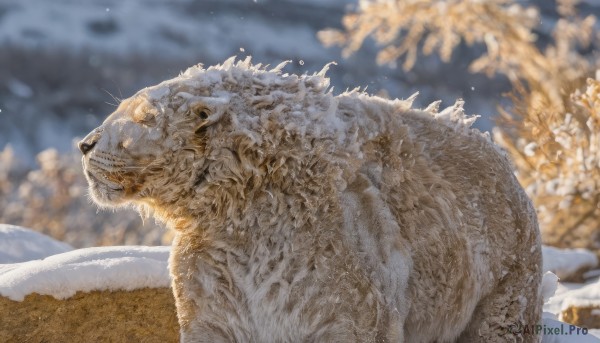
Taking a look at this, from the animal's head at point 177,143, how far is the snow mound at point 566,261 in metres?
4.17

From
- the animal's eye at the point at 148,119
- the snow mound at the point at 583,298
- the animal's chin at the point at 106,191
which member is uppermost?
the snow mound at the point at 583,298

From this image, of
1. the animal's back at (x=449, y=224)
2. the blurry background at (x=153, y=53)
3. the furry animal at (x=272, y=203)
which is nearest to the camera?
the furry animal at (x=272, y=203)

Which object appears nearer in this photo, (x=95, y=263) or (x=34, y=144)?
(x=95, y=263)

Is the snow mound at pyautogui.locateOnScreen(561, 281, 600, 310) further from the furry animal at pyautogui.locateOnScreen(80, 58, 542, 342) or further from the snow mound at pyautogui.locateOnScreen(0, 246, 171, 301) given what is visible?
the snow mound at pyautogui.locateOnScreen(0, 246, 171, 301)

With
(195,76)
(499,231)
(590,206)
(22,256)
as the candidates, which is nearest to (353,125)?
(195,76)

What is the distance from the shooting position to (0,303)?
4141 millimetres

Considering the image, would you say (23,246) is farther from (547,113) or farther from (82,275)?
(547,113)

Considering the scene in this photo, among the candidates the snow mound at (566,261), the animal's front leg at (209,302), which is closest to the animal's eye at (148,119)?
the animal's front leg at (209,302)

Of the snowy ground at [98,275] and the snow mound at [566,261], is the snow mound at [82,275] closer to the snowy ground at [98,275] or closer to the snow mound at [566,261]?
the snowy ground at [98,275]

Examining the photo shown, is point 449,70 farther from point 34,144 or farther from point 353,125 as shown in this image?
point 353,125

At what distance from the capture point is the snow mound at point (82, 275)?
13.6ft

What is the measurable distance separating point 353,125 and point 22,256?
118 inches

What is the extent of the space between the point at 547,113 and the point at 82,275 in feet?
15.1

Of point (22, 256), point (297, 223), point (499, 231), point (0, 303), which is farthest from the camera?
point (22, 256)
